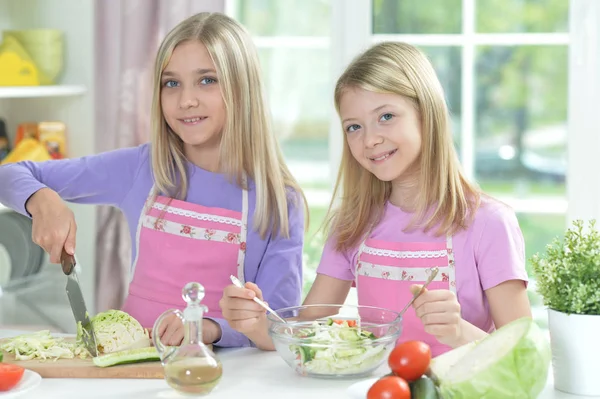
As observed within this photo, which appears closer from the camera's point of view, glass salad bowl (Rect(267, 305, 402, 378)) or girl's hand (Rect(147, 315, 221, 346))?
glass salad bowl (Rect(267, 305, 402, 378))

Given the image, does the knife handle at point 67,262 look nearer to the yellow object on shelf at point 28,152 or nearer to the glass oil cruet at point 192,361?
the glass oil cruet at point 192,361

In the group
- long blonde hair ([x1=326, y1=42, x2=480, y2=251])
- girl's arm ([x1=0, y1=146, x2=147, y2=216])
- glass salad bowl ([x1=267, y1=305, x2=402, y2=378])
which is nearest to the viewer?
glass salad bowl ([x1=267, y1=305, x2=402, y2=378])

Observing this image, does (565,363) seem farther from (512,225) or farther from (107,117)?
(107,117)

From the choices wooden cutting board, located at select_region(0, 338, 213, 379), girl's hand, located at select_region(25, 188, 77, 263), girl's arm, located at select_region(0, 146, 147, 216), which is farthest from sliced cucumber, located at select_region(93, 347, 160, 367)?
girl's arm, located at select_region(0, 146, 147, 216)

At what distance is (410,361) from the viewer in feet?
4.23

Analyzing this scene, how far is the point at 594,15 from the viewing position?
2.81 meters

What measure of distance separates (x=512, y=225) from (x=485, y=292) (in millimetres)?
142

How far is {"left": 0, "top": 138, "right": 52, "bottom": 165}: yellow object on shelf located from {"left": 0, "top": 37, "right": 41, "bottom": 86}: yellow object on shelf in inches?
7.9

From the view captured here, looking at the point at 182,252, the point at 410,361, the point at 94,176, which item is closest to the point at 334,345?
the point at 410,361

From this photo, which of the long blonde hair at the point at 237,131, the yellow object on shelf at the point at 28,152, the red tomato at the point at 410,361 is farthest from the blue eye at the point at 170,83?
the yellow object on shelf at the point at 28,152

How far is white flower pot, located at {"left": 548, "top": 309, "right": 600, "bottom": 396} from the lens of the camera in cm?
133

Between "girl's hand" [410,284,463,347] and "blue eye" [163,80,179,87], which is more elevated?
"blue eye" [163,80,179,87]

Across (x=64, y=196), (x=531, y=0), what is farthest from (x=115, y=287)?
(x=531, y=0)

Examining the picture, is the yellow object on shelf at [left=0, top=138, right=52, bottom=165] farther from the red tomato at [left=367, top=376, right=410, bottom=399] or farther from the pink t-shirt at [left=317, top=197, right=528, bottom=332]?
the red tomato at [left=367, top=376, right=410, bottom=399]
